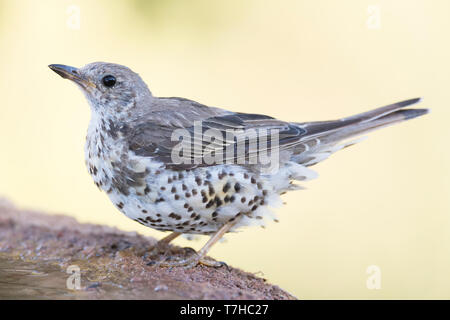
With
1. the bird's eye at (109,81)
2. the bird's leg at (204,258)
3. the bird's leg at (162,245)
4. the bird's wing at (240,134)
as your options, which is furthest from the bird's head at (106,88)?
the bird's leg at (204,258)

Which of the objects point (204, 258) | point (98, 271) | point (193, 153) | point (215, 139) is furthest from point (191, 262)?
point (215, 139)

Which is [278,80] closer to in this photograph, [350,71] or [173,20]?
[350,71]

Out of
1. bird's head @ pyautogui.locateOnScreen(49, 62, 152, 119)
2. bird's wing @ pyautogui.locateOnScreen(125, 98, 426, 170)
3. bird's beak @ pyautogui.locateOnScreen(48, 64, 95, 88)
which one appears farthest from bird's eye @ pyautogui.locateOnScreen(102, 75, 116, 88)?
bird's wing @ pyautogui.locateOnScreen(125, 98, 426, 170)

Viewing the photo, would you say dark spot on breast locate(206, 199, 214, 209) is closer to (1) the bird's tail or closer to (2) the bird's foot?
(2) the bird's foot

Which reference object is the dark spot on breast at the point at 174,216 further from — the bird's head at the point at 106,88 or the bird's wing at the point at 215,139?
the bird's head at the point at 106,88

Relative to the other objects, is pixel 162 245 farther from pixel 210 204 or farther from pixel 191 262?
pixel 210 204
